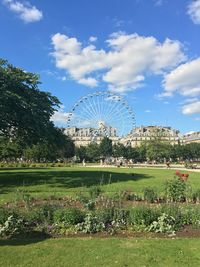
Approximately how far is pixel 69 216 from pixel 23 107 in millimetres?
23730

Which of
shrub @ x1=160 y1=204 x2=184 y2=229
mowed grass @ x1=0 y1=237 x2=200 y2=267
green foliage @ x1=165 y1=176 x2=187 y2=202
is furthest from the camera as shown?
green foliage @ x1=165 y1=176 x2=187 y2=202

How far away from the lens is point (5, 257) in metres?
10.2

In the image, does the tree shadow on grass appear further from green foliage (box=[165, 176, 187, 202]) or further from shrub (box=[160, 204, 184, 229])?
shrub (box=[160, 204, 184, 229])

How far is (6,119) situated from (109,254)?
27.1 metres

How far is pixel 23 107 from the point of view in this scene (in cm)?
3591

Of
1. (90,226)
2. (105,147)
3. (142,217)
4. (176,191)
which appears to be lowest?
(90,226)

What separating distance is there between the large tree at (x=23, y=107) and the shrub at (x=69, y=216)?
70.0 feet

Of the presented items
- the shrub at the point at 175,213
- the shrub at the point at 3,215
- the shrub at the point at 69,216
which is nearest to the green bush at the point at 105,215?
the shrub at the point at 69,216

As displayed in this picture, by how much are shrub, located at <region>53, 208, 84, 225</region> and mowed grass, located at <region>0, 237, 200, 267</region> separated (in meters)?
1.31

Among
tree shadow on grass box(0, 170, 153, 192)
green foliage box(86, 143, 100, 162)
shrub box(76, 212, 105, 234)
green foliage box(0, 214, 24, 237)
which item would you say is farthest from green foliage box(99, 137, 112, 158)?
green foliage box(0, 214, 24, 237)

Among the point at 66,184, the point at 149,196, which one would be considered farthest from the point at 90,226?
the point at 66,184

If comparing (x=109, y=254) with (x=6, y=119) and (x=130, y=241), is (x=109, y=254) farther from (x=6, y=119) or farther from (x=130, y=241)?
(x=6, y=119)

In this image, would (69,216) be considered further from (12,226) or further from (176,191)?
(176,191)

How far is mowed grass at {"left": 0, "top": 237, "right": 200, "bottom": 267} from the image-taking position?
985 centimetres
